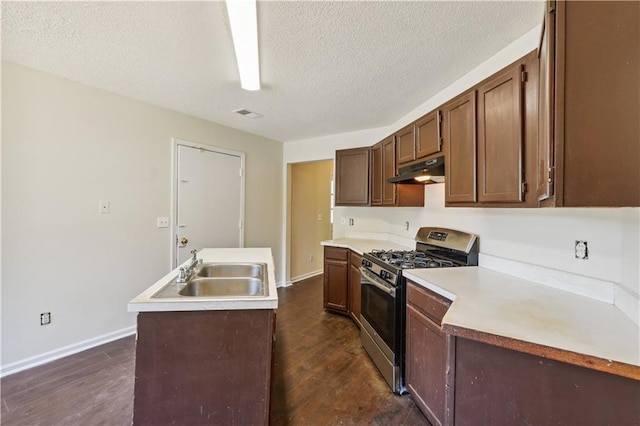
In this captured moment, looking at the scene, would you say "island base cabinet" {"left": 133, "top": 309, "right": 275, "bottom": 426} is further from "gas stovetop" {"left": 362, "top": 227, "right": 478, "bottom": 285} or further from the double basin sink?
"gas stovetop" {"left": 362, "top": 227, "right": 478, "bottom": 285}

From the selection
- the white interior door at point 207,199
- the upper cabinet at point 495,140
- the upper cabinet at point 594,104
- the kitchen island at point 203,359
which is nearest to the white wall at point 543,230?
the upper cabinet at point 495,140

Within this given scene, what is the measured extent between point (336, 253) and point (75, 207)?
2.69 metres

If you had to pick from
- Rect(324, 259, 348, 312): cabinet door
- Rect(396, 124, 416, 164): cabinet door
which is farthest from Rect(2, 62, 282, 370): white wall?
Rect(396, 124, 416, 164): cabinet door

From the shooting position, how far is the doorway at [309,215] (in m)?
4.93

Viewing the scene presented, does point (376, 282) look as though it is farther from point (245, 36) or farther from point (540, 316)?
point (245, 36)

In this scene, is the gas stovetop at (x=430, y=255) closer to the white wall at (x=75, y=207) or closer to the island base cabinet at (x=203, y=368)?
the island base cabinet at (x=203, y=368)

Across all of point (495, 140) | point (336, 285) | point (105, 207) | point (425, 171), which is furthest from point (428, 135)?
point (105, 207)

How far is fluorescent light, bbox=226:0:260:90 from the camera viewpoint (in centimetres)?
139

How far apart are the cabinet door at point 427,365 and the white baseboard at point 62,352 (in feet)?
9.32

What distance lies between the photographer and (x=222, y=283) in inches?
70.2

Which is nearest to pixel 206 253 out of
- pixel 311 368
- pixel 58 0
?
pixel 311 368

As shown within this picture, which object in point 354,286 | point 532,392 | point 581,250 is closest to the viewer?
point 532,392

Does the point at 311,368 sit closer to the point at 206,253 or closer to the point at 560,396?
the point at 206,253

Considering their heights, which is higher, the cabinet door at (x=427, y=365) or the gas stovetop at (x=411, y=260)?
the gas stovetop at (x=411, y=260)
